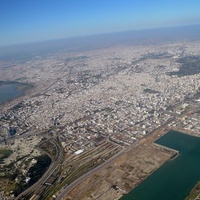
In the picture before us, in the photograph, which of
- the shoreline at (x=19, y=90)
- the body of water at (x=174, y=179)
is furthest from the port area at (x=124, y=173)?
the shoreline at (x=19, y=90)

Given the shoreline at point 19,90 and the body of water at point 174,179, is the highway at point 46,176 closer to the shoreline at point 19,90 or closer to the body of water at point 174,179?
the body of water at point 174,179

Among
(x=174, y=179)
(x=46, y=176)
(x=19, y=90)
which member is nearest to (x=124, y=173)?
(x=174, y=179)

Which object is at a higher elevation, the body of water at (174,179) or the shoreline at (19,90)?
the shoreline at (19,90)

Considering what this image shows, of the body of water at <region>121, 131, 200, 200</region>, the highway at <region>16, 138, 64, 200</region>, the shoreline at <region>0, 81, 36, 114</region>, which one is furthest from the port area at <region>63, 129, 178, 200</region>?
the shoreline at <region>0, 81, 36, 114</region>

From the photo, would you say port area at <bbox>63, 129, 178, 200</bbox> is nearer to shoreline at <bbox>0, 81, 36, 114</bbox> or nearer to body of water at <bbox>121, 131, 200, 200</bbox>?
body of water at <bbox>121, 131, 200, 200</bbox>

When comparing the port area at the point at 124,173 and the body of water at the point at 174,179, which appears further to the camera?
the port area at the point at 124,173

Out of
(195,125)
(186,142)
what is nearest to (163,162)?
(186,142)
